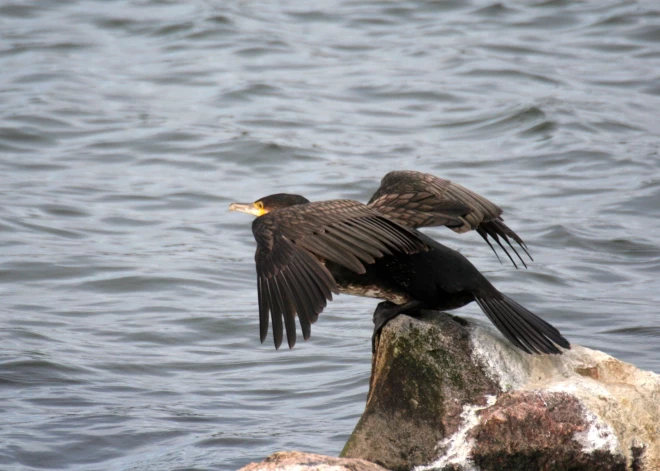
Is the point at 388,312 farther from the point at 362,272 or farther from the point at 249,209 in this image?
the point at 249,209

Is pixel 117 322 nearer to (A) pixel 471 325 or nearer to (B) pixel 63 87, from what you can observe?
(A) pixel 471 325

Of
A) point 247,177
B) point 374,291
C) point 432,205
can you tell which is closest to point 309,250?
point 374,291

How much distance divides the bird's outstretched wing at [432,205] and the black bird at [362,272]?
9 cm

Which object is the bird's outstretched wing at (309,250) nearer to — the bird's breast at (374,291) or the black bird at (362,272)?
the black bird at (362,272)

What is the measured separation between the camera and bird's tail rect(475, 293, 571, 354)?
4223 millimetres

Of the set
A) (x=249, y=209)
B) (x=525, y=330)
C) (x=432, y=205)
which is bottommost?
(x=525, y=330)

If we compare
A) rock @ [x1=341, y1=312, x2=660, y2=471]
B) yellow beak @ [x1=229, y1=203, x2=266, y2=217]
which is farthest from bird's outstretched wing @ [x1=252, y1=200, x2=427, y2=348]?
yellow beak @ [x1=229, y1=203, x2=266, y2=217]

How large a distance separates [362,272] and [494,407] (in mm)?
748

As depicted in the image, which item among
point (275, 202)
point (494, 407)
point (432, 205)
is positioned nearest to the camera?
point (494, 407)

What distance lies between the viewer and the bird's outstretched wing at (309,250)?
4.09 meters

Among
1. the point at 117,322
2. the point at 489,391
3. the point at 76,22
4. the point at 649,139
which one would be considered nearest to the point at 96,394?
the point at 117,322

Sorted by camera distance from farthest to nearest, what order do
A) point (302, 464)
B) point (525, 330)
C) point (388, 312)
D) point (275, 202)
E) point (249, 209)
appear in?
point (249, 209), point (275, 202), point (388, 312), point (525, 330), point (302, 464)

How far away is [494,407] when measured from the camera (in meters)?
4.05

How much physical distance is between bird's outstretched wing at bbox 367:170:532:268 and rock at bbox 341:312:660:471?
54 centimetres
